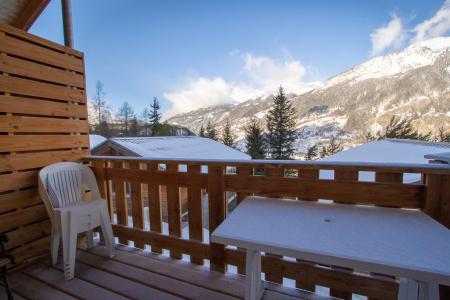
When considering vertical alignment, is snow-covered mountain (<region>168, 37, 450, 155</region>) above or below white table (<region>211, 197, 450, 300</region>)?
above

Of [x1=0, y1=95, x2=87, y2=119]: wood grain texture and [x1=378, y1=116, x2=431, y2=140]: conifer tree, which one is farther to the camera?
[x1=378, y1=116, x2=431, y2=140]: conifer tree

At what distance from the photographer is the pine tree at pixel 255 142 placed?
64.4ft

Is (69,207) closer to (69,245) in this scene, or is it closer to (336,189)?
(69,245)

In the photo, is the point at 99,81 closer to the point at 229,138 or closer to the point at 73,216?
the point at 229,138

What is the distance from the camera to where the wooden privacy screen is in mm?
1923

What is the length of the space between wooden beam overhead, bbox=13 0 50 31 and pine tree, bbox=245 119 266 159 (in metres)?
17.2

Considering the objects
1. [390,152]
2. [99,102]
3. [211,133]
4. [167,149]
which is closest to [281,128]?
[211,133]

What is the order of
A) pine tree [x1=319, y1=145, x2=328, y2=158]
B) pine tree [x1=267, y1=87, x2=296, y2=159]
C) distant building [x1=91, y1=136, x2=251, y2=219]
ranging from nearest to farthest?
distant building [x1=91, y1=136, x2=251, y2=219]
pine tree [x1=267, y1=87, x2=296, y2=159]
pine tree [x1=319, y1=145, x2=328, y2=158]

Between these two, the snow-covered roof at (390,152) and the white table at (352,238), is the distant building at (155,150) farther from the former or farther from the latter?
the white table at (352,238)

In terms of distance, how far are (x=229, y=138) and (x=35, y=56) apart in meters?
20.7

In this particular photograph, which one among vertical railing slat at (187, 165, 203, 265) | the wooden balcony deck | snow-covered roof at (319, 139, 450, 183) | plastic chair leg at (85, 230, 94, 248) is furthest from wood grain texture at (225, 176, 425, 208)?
snow-covered roof at (319, 139, 450, 183)

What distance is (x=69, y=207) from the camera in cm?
189

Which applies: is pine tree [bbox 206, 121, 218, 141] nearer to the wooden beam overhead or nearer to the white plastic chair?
the wooden beam overhead

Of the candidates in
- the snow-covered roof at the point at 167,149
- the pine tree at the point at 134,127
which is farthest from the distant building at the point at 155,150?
the pine tree at the point at 134,127
